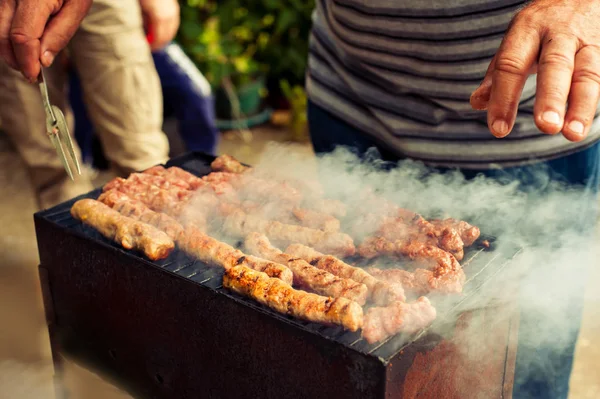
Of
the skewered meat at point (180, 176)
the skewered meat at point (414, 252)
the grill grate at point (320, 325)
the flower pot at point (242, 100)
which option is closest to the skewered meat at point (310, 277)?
the grill grate at point (320, 325)

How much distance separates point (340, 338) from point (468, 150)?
1360 mm

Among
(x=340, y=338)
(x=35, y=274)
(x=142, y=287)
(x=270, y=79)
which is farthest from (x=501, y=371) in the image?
(x=270, y=79)

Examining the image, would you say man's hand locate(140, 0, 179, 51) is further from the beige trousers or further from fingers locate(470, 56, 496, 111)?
fingers locate(470, 56, 496, 111)

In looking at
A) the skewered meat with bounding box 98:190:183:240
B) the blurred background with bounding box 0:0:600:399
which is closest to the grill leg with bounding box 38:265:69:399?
the skewered meat with bounding box 98:190:183:240

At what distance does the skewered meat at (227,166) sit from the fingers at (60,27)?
2.83 ft

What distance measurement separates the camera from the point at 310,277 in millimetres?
2143

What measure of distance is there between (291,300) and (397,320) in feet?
1.11

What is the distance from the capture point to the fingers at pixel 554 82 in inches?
63.7

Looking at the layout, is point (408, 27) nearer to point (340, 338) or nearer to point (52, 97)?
point (340, 338)

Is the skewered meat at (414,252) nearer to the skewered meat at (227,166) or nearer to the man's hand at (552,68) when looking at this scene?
the man's hand at (552,68)

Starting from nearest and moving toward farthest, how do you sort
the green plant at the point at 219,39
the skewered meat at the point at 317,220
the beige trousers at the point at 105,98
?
the skewered meat at the point at 317,220
the beige trousers at the point at 105,98
the green plant at the point at 219,39

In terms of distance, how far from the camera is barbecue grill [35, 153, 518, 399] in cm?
184

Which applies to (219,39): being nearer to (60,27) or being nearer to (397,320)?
(60,27)

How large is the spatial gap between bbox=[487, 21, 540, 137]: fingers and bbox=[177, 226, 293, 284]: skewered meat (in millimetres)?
848
